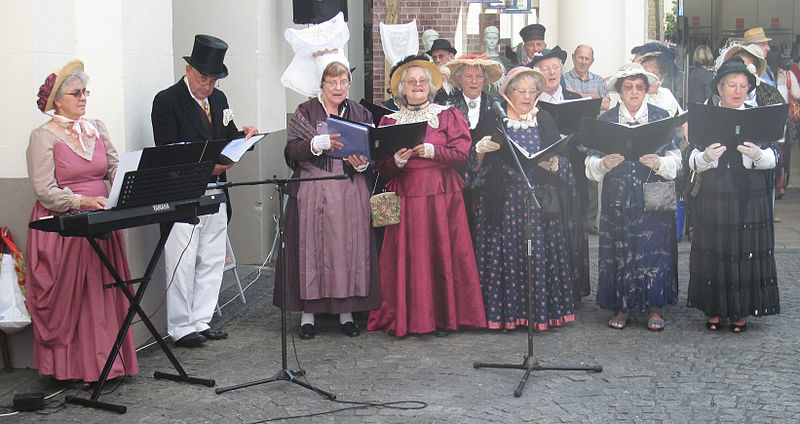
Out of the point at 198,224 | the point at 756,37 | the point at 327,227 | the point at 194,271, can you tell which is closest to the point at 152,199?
the point at 198,224

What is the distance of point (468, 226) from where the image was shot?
7152 millimetres

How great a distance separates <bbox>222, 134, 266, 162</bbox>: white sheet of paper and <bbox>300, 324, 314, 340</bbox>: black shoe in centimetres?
146

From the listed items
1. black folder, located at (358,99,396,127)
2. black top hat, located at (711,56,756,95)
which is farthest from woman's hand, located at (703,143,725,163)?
black folder, located at (358,99,396,127)

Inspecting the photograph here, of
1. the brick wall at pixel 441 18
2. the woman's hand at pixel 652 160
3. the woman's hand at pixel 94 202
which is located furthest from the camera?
the brick wall at pixel 441 18

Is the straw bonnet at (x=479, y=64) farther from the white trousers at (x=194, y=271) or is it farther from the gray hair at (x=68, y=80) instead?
the gray hair at (x=68, y=80)

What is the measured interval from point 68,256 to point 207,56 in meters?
1.62

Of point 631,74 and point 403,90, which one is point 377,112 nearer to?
point 403,90

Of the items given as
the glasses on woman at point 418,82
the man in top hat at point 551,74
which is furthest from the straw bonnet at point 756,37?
the glasses on woman at point 418,82

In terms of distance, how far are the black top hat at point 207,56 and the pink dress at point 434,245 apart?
1240 millimetres

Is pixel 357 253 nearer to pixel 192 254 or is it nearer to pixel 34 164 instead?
pixel 192 254

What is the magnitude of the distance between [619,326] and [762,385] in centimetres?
144

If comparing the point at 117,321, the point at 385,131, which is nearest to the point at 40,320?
the point at 117,321

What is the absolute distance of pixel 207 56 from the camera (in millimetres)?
6590

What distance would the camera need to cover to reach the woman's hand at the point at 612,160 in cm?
686
